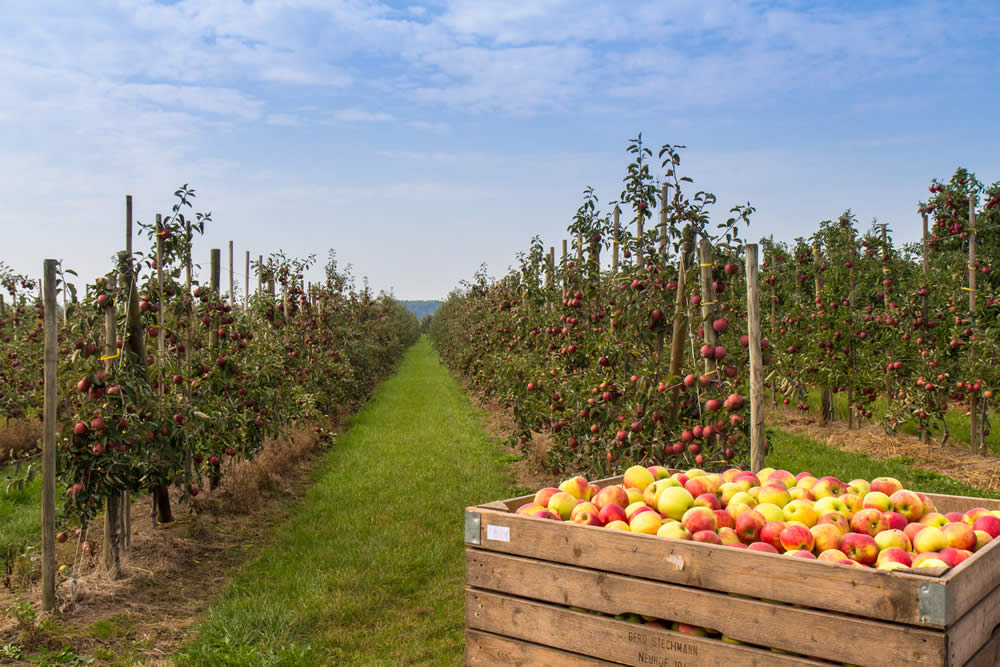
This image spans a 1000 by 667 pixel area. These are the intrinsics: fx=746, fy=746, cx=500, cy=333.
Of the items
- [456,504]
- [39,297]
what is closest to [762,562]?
[456,504]

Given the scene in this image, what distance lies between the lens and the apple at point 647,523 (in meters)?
2.75

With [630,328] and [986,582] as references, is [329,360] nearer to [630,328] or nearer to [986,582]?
[630,328]

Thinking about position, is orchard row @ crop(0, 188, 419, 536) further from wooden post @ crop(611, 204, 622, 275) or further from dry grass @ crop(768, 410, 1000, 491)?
dry grass @ crop(768, 410, 1000, 491)

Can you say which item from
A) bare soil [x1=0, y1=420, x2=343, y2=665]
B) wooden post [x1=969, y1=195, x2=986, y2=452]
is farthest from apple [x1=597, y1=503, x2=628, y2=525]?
wooden post [x1=969, y1=195, x2=986, y2=452]

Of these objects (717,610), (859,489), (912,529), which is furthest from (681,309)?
(717,610)

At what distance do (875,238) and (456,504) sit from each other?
29.7 feet

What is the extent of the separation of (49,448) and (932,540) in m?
4.63

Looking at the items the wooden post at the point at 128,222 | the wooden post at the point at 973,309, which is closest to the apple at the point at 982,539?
the wooden post at the point at 128,222

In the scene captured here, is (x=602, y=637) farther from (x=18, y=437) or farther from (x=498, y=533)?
(x=18, y=437)

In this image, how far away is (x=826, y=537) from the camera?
2555mm

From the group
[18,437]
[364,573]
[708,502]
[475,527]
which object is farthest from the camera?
[18,437]

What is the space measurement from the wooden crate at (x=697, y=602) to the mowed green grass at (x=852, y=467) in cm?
546

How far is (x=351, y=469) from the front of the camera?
369 inches

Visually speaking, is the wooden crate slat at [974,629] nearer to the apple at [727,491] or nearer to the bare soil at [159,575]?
the apple at [727,491]
